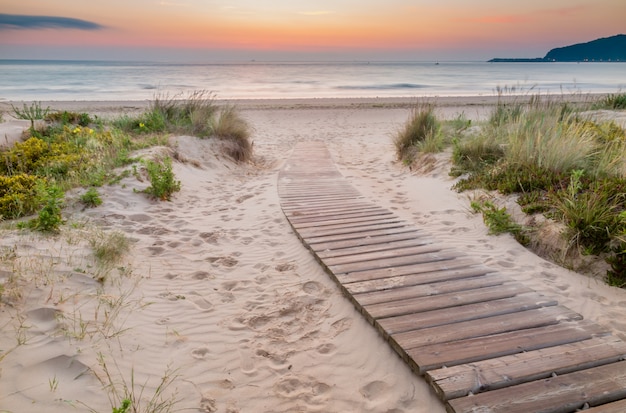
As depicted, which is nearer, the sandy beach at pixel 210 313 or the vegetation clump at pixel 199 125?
the sandy beach at pixel 210 313

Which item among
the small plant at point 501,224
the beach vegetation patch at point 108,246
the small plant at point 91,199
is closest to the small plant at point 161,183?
the small plant at point 91,199

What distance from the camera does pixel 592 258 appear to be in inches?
147

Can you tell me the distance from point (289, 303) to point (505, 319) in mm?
1604

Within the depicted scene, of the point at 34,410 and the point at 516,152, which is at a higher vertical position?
the point at 516,152

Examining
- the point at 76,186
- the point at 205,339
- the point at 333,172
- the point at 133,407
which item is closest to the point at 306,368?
the point at 205,339

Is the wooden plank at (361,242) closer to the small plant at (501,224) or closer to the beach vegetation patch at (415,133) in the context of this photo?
the small plant at (501,224)

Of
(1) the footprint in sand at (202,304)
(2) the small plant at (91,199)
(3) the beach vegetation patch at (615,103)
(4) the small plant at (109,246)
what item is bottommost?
(1) the footprint in sand at (202,304)

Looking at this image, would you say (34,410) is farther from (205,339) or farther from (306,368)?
(306,368)

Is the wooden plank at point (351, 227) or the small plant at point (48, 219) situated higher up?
the small plant at point (48, 219)

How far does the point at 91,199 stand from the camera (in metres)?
4.96

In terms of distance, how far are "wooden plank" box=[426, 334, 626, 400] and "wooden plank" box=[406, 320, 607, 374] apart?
0.15 feet

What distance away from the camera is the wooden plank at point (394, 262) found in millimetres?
3682

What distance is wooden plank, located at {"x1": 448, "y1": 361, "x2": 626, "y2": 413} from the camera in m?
2.05

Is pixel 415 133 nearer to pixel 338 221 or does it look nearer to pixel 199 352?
pixel 338 221
